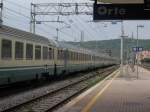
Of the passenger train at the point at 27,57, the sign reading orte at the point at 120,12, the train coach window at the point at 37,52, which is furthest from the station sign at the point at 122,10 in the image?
the train coach window at the point at 37,52

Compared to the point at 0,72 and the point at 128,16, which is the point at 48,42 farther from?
the point at 128,16

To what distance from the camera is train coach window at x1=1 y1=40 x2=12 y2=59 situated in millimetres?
19656

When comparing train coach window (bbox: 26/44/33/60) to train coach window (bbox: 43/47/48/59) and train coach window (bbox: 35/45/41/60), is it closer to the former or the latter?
train coach window (bbox: 35/45/41/60)

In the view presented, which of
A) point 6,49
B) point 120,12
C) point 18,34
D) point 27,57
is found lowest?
point 27,57

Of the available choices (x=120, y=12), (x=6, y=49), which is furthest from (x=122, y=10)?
(x=6, y=49)

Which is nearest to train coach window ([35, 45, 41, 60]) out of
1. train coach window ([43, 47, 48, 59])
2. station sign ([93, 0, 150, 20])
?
train coach window ([43, 47, 48, 59])

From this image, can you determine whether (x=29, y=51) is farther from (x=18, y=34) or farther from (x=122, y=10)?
(x=122, y=10)

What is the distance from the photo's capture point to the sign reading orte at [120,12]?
671 inches

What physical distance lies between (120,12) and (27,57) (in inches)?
324

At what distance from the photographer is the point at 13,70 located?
21.2 meters

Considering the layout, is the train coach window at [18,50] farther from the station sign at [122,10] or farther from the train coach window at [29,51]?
the station sign at [122,10]

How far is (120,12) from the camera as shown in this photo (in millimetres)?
17016

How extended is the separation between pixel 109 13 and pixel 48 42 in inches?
550

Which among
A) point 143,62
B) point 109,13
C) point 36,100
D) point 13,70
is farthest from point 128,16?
point 143,62
